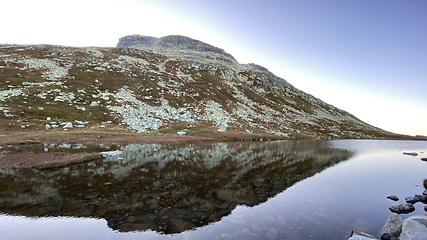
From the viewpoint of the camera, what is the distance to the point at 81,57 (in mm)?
111500

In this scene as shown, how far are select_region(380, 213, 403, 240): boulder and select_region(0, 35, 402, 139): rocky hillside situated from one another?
56953 millimetres

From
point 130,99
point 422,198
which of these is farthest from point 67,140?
point 422,198

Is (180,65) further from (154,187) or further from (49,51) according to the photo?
(154,187)

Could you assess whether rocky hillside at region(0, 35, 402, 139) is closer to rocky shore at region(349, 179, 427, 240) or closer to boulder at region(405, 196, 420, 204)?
boulder at region(405, 196, 420, 204)

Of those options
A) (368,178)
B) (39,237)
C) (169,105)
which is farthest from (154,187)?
(169,105)

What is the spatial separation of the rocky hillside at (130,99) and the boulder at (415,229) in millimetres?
58297

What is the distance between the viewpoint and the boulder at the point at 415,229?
9391 millimetres

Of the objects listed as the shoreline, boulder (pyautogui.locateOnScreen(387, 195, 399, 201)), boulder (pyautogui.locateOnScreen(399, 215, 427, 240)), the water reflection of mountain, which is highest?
boulder (pyautogui.locateOnScreen(399, 215, 427, 240))

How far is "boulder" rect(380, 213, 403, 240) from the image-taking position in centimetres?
1114

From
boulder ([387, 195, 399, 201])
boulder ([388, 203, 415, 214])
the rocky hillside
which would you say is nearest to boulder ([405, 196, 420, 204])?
boulder ([387, 195, 399, 201])

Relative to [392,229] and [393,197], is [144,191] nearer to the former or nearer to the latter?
[392,229]

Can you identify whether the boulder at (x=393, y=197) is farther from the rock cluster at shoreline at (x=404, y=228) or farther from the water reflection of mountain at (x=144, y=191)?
the water reflection of mountain at (x=144, y=191)

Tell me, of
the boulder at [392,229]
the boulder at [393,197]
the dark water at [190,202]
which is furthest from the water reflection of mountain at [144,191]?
the boulder at [393,197]

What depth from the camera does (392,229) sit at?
11.4m
